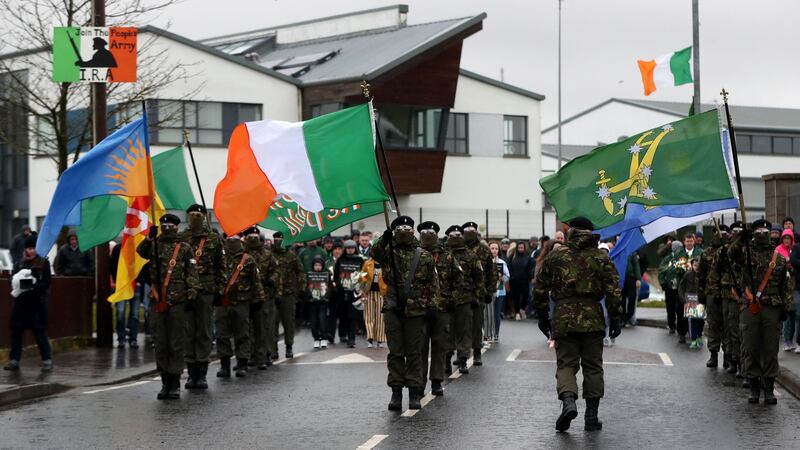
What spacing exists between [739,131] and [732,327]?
217 ft

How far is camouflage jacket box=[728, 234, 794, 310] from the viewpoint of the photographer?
47.1 feet

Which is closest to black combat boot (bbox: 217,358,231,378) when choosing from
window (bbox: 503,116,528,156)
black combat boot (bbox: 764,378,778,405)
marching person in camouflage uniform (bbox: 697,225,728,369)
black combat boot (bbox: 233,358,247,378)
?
black combat boot (bbox: 233,358,247,378)

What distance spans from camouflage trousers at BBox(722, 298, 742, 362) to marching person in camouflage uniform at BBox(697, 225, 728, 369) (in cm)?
50

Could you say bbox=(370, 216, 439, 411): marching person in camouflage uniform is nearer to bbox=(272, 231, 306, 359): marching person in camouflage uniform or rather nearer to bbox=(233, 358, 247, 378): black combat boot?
bbox=(233, 358, 247, 378): black combat boot

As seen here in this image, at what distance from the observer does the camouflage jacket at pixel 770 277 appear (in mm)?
14367

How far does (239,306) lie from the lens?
18031 millimetres

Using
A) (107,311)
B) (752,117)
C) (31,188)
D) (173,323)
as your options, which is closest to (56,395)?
(173,323)

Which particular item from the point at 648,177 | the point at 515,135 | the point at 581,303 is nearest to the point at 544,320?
the point at 581,303

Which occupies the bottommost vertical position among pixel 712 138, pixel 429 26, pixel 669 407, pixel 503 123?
pixel 669 407

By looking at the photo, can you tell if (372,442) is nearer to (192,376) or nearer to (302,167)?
(192,376)

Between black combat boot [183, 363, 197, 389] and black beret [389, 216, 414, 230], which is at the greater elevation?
black beret [389, 216, 414, 230]

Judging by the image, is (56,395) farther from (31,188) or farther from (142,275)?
(31,188)

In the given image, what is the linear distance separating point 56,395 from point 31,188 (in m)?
32.9

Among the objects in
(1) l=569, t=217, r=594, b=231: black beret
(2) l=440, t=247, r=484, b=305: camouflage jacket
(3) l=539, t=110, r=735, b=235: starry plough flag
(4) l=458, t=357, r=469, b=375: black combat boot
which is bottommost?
(4) l=458, t=357, r=469, b=375: black combat boot
